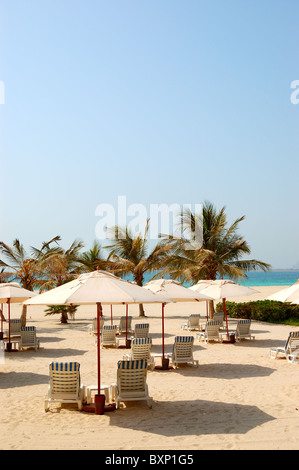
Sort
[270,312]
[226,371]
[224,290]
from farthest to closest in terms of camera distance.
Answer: [270,312], [224,290], [226,371]

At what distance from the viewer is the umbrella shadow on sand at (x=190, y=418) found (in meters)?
7.56

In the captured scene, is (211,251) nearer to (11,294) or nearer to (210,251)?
(210,251)

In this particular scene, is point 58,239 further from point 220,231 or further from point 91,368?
point 91,368

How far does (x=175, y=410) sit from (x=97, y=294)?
2.53 metres

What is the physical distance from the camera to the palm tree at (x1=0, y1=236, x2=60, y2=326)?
23.4 m

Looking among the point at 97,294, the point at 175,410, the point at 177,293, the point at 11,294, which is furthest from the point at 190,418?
the point at 11,294

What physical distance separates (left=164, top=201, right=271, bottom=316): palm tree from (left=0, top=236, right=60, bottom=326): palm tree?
6.90 m

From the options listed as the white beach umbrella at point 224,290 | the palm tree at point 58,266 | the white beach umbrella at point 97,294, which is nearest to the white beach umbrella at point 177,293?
the white beach umbrella at point 224,290

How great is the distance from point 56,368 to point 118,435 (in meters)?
2.04

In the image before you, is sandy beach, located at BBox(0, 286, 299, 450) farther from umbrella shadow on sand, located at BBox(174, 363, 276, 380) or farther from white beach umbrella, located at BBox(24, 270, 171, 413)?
white beach umbrella, located at BBox(24, 270, 171, 413)

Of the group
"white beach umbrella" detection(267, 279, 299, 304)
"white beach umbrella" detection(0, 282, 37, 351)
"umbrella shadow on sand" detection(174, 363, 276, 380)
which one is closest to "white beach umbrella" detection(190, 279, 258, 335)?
"umbrella shadow on sand" detection(174, 363, 276, 380)

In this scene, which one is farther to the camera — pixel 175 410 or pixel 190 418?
pixel 175 410

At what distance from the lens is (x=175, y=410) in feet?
28.9

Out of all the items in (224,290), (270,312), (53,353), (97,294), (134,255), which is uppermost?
(134,255)
